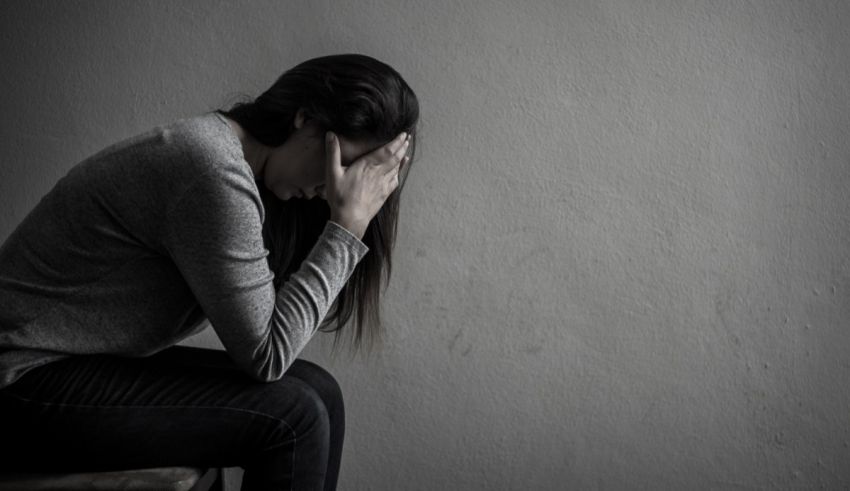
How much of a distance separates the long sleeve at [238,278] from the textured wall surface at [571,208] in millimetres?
494

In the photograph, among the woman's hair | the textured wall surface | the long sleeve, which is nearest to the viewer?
the long sleeve

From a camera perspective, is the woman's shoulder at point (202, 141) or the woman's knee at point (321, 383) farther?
the woman's knee at point (321, 383)

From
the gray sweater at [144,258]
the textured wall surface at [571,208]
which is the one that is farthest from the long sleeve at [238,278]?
the textured wall surface at [571,208]

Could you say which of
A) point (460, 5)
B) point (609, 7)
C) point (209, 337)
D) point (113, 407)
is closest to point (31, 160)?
point (209, 337)

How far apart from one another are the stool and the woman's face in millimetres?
383

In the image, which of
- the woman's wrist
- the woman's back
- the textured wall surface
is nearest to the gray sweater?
the woman's back

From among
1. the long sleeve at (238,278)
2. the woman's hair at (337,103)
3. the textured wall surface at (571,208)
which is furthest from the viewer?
the textured wall surface at (571,208)

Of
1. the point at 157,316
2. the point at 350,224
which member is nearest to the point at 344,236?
the point at 350,224

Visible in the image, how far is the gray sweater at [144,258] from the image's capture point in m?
0.77

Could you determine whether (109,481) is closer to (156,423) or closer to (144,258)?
(156,423)

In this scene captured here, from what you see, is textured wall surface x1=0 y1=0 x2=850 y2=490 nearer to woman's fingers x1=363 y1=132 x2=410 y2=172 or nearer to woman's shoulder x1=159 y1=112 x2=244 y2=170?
woman's fingers x1=363 y1=132 x2=410 y2=172

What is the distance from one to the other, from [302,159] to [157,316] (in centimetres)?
27

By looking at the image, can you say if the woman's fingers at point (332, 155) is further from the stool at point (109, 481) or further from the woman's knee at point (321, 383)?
the stool at point (109, 481)

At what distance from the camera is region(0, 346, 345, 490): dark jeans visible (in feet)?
2.51
